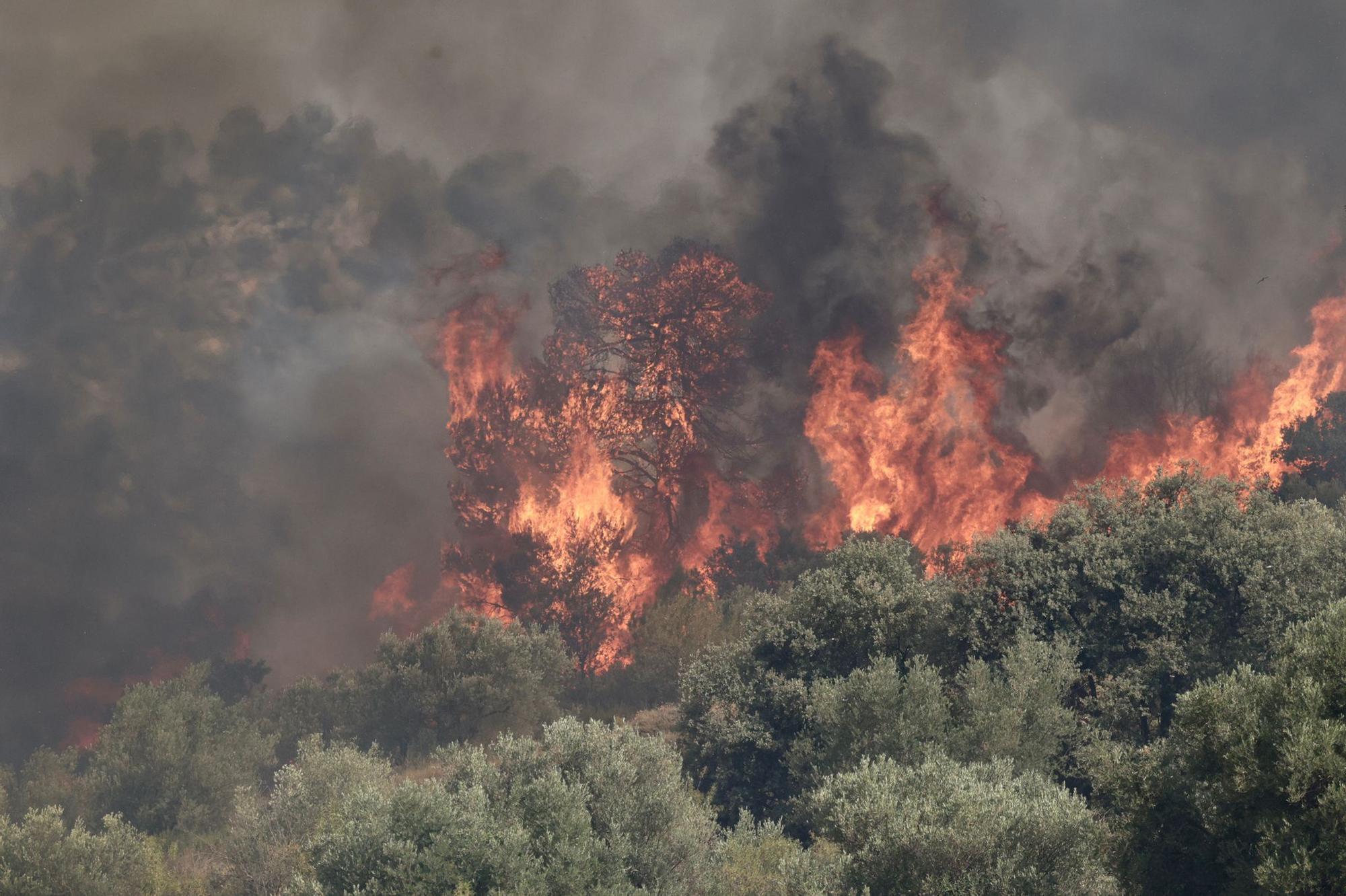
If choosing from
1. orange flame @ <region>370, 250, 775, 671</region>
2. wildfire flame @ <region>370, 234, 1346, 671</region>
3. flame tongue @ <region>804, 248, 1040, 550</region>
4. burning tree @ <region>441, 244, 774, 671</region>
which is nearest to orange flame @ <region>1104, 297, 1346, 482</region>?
wildfire flame @ <region>370, 234, 1346, 671</region>

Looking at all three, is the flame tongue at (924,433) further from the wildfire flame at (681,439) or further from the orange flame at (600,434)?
the orange flame at (600,434)

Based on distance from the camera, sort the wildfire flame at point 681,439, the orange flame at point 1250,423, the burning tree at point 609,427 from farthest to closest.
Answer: the burning tree at point 609,427 < the wildfire flame at point 681,439 < the orange flame at point 1250,423

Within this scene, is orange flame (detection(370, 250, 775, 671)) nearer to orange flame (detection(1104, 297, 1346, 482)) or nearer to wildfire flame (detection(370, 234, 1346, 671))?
wildfire flame (detection(370, 234, 1346, 671))

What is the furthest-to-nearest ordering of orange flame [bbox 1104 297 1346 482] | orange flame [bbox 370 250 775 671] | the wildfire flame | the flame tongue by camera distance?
orange flame [bbox 370 250 775 671] < the flame tongue < the wildfire flame < orange flame [bbox 1104 297 1346 482]

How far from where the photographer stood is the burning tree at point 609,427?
111 metres

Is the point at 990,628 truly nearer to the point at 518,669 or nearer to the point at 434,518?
the point at 518,669

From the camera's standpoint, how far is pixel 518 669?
256 feet

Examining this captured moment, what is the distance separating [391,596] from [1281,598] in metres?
92.0

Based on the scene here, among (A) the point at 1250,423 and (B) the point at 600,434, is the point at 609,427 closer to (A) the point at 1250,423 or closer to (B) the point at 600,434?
(B) the point at 600,434

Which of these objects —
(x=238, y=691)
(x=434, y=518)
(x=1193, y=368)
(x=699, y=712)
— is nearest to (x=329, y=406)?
(x=434, y=518)

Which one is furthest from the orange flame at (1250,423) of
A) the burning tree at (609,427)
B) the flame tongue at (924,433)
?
the burning tree at (609,427)

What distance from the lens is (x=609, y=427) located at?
116m

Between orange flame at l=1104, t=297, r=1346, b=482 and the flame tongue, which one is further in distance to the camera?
the flame tongue

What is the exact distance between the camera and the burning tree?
111062 millimetres
